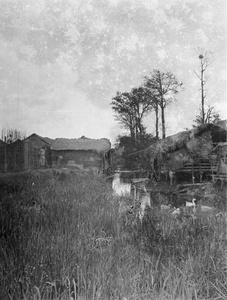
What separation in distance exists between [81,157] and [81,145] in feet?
4.87

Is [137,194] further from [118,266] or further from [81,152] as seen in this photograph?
[81,152]

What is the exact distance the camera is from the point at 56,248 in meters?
3.12

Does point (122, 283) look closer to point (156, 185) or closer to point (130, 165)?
point (156, 185)

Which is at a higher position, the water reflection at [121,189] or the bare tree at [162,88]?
the bare tree at [162,88]

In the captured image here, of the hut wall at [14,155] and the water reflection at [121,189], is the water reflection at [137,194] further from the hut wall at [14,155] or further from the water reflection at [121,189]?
the hut wall at [14,155]

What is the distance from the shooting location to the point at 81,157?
33500 mm

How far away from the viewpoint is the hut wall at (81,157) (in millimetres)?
32281

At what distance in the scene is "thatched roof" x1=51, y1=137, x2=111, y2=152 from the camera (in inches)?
1293

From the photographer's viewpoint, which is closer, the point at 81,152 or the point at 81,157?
the point at 81,157

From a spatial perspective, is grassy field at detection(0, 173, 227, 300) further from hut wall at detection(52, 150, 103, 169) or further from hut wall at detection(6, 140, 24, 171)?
hut wall at detection(52, 150, 103, 169)

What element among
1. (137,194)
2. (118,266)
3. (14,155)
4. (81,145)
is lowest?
(137,194)

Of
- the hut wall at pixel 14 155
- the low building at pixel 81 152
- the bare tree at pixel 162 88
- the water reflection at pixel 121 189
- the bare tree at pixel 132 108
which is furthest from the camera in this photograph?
the low building at pixel 81 152

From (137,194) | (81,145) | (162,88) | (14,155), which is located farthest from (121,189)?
(81,145)

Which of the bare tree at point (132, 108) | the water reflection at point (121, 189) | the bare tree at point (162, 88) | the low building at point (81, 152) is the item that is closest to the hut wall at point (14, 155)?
the water reflection at point (121, 189)
